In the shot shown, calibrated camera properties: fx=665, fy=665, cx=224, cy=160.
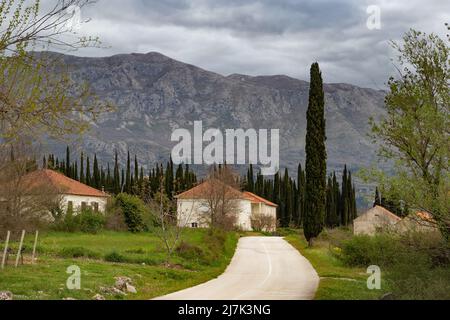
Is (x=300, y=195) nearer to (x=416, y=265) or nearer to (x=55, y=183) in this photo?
(x=55, y=183)

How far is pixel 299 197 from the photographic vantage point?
3711 inches

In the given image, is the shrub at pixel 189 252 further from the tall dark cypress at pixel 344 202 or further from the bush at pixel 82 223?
the tall dark cypress at pixel 344 202

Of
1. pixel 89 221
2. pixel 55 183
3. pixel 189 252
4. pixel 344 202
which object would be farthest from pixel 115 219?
pixel 344 202

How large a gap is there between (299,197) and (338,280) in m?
70.2

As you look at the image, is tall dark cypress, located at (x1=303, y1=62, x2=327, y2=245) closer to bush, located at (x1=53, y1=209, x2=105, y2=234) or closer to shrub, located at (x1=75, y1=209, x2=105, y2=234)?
shrub, located at (x1=75, y1=209, x2=105, y2=234)

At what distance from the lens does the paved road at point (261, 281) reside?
62.1ft

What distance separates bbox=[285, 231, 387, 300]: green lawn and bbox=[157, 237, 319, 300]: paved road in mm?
407

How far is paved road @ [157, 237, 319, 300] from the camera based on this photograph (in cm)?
1894

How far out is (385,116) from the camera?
68.3ft

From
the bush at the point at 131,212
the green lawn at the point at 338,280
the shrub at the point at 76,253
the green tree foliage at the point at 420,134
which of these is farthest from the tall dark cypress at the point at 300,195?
the green tree foliage at the point at 420,134

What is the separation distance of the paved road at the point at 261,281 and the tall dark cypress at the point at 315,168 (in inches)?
288

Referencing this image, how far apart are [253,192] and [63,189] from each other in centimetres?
5373

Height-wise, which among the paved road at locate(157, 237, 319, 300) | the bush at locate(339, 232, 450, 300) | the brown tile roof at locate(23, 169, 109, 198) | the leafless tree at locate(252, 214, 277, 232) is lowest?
the leafless tree at locate(252, 214, 277, 232)

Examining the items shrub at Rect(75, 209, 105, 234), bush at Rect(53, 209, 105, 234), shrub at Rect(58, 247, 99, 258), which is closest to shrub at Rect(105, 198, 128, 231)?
bush at Rect(53, 209, 105, 234)
